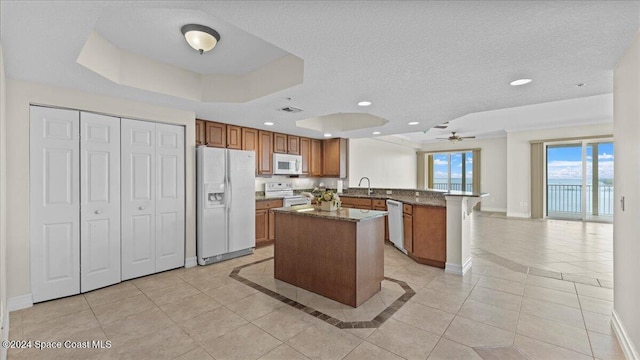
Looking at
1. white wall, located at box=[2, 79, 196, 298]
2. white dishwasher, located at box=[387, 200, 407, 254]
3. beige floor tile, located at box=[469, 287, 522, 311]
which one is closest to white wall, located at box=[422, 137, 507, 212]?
white dishwasher, located at box=[387, 200, 407, 254]

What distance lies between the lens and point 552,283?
10.3ft

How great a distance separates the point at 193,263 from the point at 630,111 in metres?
4.78

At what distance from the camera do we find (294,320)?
2.38 meters

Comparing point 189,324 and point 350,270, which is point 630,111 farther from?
point 189,324

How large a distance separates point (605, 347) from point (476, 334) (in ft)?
2.81

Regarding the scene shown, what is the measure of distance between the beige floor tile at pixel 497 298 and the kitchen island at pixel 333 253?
40.2 inches

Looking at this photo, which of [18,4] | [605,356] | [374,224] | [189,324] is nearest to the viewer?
[18,4]

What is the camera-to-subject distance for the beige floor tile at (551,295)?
8.77 feet

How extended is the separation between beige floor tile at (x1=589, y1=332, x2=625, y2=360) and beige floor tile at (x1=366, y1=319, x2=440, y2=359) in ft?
3.53

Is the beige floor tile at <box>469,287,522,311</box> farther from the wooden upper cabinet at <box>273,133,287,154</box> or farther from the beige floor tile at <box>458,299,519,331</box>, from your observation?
the wooden upper cabinet at <box>273,133,287,154</box>

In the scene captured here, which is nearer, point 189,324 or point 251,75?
point 189,324

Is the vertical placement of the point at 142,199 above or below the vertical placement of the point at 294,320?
above

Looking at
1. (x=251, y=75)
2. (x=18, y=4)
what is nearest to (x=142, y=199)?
(x=251, y=75)

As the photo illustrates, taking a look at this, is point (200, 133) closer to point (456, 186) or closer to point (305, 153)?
point (305, 153)
